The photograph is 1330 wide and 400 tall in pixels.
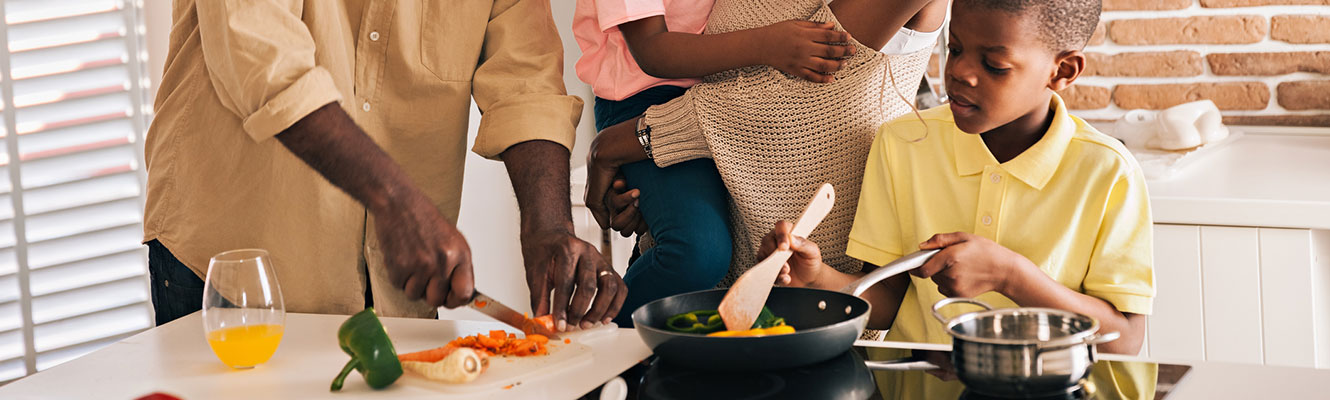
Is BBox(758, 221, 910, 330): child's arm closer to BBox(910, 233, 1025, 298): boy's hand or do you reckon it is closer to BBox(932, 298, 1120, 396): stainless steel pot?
BBox(910, 233, 1025, 298): boy's hand

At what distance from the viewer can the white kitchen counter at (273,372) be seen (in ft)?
3.49

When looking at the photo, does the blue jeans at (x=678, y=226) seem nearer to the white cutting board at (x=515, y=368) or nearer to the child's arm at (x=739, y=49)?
the child's arm at (x=739, y=49)

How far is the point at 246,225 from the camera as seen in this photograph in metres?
1.59

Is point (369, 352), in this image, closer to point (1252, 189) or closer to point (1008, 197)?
point (1008, 197)

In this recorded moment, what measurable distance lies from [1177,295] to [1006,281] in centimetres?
108

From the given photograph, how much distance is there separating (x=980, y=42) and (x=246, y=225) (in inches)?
39.1

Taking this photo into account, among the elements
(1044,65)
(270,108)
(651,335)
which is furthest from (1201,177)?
(270,108)

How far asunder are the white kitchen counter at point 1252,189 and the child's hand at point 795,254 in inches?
41.6

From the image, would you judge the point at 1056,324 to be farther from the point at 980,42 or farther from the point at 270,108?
the point at 270,108

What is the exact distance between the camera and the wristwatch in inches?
66.9

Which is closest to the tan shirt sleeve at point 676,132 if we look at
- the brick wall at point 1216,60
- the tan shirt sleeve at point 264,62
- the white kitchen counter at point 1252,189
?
the tan shirt sleeve at point 264,62

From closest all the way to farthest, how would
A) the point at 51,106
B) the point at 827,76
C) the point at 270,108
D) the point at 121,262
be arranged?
the point at 270,108 < the point at 827,76 < the point at 51,106 < the point at 121,262

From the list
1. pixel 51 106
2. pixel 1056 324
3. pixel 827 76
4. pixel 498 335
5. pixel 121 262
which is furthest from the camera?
pixel 121 262

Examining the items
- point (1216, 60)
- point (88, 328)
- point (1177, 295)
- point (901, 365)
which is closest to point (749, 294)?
point (901, 365)
